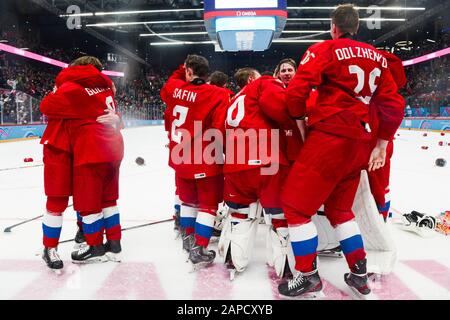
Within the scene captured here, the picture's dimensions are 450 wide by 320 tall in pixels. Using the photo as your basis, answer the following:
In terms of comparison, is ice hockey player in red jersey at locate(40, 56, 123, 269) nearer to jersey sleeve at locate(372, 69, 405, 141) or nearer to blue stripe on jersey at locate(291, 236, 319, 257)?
blue stripe on jersey at locate(291, 236, 319, 257)

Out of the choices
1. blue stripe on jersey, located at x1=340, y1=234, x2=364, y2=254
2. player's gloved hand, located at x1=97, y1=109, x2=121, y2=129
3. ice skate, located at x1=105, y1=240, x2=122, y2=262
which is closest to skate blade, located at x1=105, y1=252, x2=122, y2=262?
ice skate, located at x1=105, y1=240, x2=122, y2=262

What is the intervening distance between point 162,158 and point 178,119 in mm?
5878

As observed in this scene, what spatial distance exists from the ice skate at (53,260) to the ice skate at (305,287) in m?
1.34

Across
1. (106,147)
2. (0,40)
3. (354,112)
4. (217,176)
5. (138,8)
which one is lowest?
(217,176)

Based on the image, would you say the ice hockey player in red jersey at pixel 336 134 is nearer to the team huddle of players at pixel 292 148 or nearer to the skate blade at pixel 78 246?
the team huddle of players at pixel 292 148

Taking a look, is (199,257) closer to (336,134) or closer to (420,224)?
(336,134)

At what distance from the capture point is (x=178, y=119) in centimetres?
264

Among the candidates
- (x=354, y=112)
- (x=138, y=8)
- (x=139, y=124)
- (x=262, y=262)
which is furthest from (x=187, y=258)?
(x=139, y=124)

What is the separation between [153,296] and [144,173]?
4.38m

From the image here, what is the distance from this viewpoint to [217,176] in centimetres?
265

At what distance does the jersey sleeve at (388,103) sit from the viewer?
205cm

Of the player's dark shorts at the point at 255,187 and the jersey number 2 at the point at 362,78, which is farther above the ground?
the jersey number 2 at the point at 362,78

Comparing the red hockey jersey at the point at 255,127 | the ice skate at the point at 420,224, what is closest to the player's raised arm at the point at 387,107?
the red hockey jersey at the point at 255,127
